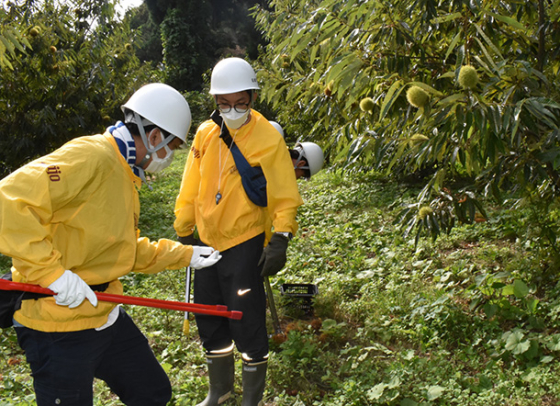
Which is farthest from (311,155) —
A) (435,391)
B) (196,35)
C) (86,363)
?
(196,35)

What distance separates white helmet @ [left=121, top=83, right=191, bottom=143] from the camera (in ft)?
7.70

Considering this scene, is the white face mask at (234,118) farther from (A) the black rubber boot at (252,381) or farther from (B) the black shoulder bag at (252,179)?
(A) the black rubber boot at (252,381)


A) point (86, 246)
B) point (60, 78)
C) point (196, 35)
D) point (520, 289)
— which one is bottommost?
point (520, 289)

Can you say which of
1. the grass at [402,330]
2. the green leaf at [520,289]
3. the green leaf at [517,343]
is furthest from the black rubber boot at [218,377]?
the green leaf at [520,289]

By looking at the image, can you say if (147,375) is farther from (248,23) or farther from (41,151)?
(248,23)

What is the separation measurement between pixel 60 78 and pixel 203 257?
A: 20.4 feet

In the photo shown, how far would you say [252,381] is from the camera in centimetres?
302

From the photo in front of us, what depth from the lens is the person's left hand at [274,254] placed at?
2939 mm

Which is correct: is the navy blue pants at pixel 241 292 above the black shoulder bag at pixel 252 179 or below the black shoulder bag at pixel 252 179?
below

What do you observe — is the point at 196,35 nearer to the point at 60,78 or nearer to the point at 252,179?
the point at 60,78

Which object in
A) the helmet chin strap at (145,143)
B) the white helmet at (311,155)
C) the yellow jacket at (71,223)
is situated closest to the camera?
the yellow jacket at (71,223)

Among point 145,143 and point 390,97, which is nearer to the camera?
point 145,143

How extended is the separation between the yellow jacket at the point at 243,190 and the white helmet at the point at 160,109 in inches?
23.9

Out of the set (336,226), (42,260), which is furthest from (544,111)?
(336,226)
